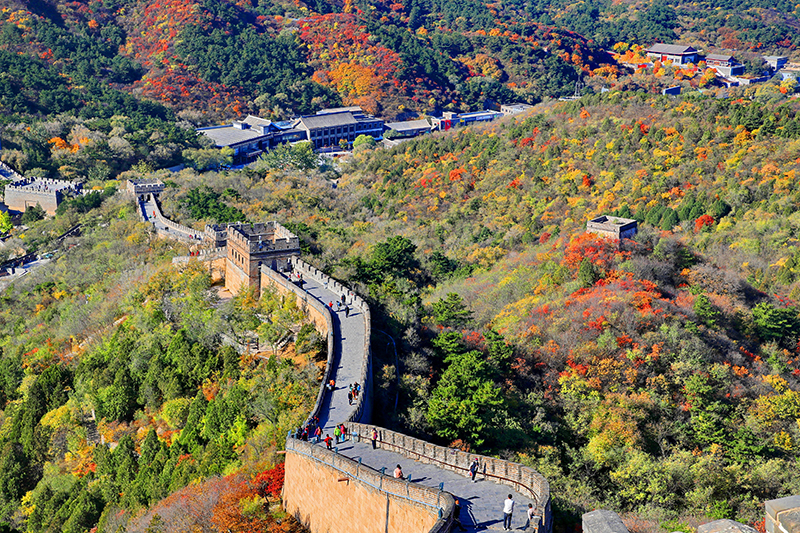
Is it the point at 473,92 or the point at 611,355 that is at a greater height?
the point at 611,355

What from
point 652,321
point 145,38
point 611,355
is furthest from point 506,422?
point 145,38

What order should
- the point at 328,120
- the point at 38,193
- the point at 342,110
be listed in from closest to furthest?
the point at 38,193 < the point at 328,120 < the point at 342,110

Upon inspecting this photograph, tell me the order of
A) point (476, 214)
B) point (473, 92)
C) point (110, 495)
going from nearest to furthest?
1. point (110, 495)
2. point (476, 214)
3. point (473, 92)

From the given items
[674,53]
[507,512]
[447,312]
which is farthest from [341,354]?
[674,53]

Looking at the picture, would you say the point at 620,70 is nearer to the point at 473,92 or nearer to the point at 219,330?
the point at 473,92

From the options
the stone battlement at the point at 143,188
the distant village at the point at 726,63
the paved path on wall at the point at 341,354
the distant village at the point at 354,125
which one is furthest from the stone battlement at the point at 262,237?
the distant village at the point at 726,63

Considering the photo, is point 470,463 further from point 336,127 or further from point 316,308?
point 336,127

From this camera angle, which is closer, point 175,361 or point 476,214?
point 175,361
